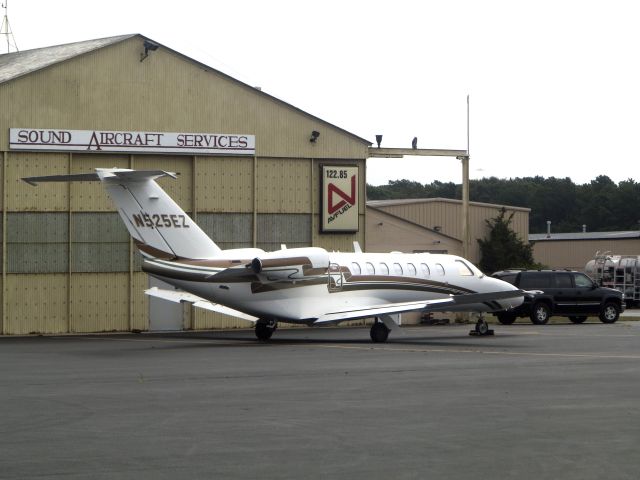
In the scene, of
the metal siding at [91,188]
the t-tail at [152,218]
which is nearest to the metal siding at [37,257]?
the metal siding at [91,188]

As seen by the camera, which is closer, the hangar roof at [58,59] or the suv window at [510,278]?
the hangar roof at [58,59]

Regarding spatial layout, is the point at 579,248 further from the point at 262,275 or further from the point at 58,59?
the point at 262,275

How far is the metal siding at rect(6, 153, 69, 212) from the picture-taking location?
36.5m

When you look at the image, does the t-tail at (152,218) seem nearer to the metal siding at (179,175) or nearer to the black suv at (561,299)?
the metal siding at (179,175)

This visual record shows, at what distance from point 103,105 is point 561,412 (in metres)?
25.9

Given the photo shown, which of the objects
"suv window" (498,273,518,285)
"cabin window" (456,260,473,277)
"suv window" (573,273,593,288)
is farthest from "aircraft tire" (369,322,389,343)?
"suv window" (573,273,593,288)

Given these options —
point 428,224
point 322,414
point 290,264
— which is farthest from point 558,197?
point 322,414

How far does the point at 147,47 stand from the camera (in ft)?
125

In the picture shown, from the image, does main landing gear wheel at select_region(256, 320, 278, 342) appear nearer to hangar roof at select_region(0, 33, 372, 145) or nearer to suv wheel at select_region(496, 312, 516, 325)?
hangar roof at select_region(0, 33, 372, 145)

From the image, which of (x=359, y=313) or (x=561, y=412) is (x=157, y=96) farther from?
(x=561, y=412)

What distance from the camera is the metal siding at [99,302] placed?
37.3m

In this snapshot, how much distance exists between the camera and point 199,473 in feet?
34.6

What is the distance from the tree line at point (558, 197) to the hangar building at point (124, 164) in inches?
3404

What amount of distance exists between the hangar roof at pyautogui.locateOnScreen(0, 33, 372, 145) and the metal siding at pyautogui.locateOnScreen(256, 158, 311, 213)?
6.61 feet
